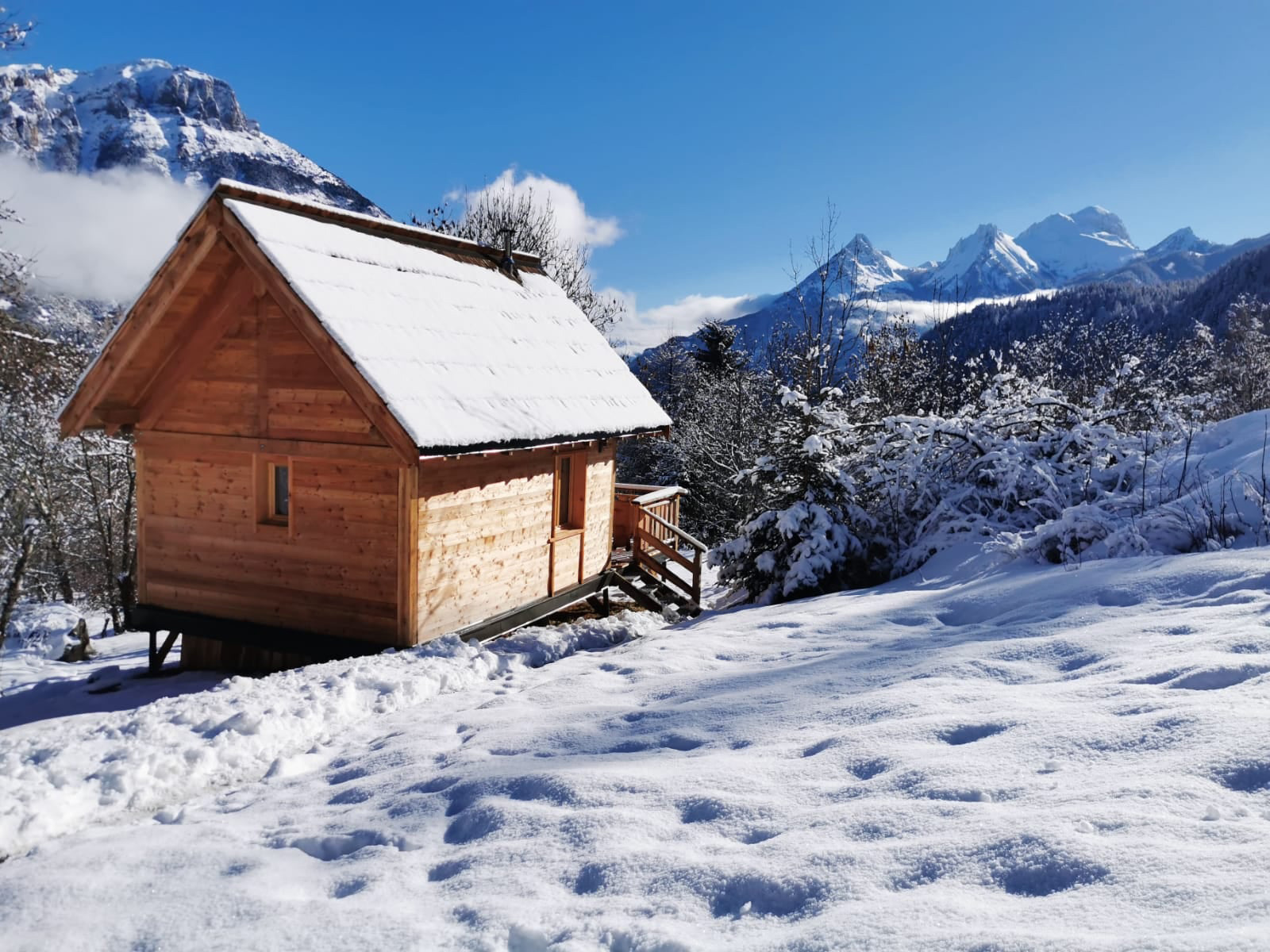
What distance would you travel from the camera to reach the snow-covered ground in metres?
2.54

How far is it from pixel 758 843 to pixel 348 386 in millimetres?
6808

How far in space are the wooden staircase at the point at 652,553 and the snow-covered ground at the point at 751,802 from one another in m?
6.57

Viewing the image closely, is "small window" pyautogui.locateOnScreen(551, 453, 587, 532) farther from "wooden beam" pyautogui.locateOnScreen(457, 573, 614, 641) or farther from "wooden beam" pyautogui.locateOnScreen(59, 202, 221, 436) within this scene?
"wooden beam" pyautogui.locateOnScreen(59, 202, 221, 436)

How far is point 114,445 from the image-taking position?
2175 centimetres

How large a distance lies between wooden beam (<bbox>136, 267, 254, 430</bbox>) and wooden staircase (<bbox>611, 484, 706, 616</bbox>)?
7.31 meters

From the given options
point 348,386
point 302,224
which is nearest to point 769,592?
point 348,386

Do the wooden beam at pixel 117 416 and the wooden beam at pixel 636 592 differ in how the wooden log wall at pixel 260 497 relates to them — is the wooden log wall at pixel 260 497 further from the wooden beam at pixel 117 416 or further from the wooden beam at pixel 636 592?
the wooden beam at pixel 636 592

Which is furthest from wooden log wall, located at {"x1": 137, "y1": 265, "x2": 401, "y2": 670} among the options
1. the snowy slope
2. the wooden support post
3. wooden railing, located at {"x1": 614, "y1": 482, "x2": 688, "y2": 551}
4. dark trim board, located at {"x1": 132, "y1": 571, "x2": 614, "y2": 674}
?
wooden railing, located at {"x1": 614, "y1": 482, "x2": 688, "y2": 551}

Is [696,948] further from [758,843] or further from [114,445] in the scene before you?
[114,445]

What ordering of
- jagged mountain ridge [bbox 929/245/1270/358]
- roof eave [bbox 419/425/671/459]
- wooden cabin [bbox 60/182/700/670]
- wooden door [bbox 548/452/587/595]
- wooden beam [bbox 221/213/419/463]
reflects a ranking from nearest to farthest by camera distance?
wooden beam [bbox 221/213/419/463] → roof eave [bbox 419/425/671/459] → wooden cabin [bbox 60/182/700/670] → wooden door [bbox 548/452/587/595] → jagged mountain ridge [bbox 929/245/1270/358]

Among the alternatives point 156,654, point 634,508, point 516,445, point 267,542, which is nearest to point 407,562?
point 516,445

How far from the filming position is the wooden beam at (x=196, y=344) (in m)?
9.59

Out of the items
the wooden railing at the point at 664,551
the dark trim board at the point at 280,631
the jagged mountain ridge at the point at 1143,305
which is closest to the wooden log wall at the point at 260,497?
the dark trim board at the point at 280,631

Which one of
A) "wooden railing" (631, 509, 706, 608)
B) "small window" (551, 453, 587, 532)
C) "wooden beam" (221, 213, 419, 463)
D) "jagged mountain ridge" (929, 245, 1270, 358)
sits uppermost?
"jagged mountain ridge" (929, 245, 1270, 358)
